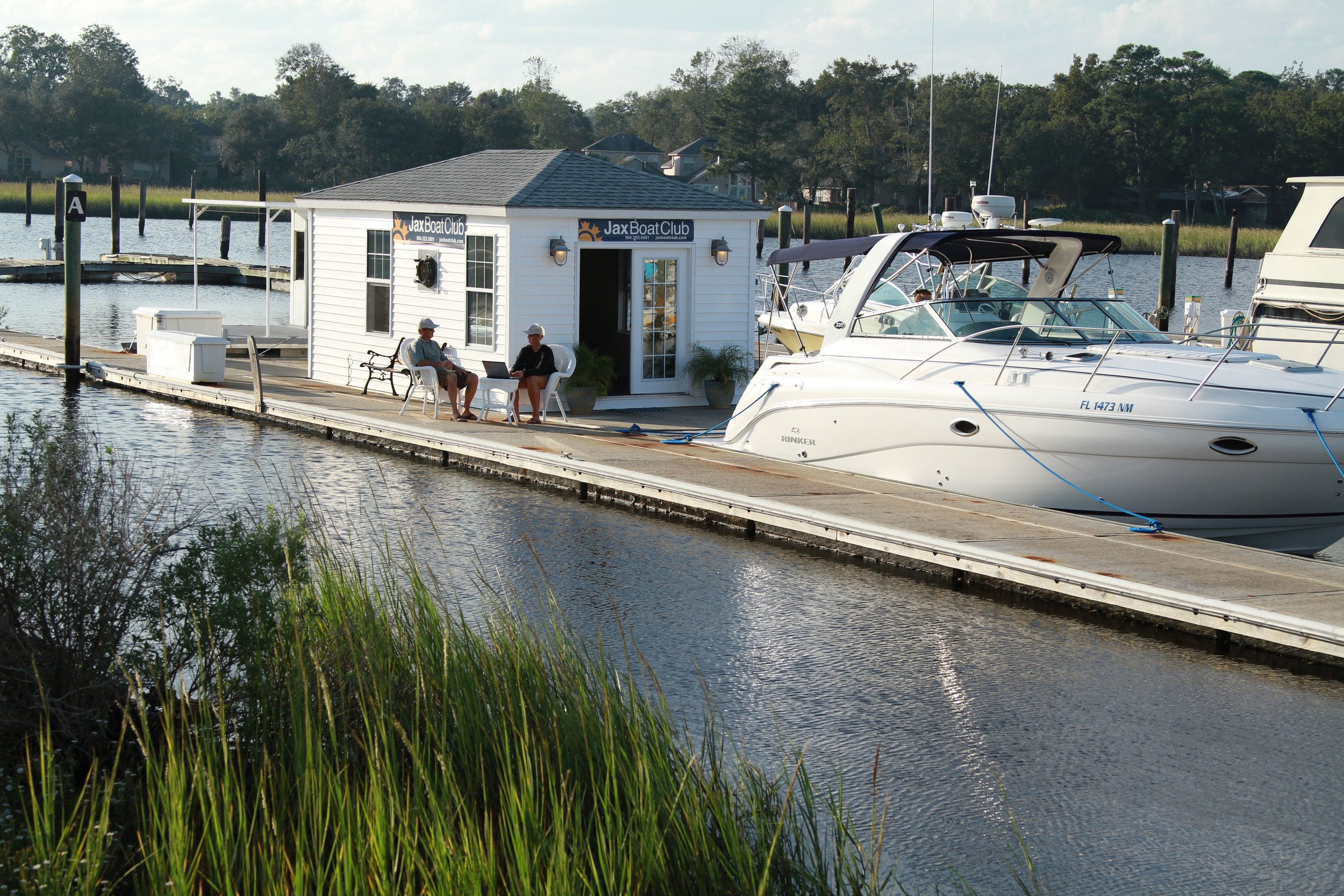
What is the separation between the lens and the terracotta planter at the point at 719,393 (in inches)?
677

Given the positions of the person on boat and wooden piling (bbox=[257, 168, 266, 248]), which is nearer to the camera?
the person on boat

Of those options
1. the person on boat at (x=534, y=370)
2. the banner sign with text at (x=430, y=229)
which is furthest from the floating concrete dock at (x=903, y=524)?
the banner sign with text at (x=430, y=229)

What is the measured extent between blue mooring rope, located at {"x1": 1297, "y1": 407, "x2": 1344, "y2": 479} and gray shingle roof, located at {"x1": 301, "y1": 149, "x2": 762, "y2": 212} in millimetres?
8365

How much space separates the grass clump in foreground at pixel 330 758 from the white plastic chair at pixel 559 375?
31.0 ft

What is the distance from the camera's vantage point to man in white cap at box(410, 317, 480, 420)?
15.6 meters

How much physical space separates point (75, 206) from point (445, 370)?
24.5 feet

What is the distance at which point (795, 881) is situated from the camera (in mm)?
4297

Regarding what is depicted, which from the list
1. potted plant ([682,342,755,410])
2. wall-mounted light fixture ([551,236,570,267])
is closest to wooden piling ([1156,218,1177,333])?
potted plant ([682,342,755,410])

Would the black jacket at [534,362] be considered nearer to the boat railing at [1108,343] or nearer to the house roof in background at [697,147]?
the boat railing at [1108,343]

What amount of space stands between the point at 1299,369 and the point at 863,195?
258 feet

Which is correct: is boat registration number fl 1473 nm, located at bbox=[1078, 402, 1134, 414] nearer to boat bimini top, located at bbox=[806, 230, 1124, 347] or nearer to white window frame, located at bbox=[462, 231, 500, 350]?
boat bimini top, located at bbox=[806, 230, 1124, 347]

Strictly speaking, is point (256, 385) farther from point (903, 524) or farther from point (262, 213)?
point (262, 213)

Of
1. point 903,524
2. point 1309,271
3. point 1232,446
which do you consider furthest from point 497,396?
point 1309,271

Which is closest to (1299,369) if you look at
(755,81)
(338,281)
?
(338,281)
